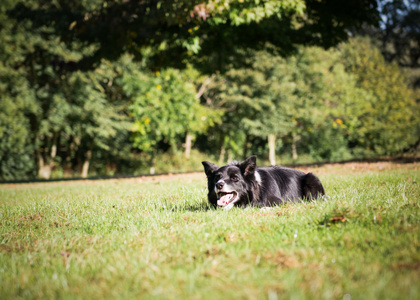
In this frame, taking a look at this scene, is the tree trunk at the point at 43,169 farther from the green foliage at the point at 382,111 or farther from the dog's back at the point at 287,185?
the green foliage at the point at 382,111

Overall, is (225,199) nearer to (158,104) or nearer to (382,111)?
(158,104)

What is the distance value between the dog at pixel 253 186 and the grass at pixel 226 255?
344 millimetres

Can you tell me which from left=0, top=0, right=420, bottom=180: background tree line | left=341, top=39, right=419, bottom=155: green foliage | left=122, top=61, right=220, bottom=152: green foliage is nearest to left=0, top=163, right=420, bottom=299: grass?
left=0, top=0, right=420, bottom=180: background tree line

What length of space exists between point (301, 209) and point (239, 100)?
21.8 m

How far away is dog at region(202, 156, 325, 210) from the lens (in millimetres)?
4668

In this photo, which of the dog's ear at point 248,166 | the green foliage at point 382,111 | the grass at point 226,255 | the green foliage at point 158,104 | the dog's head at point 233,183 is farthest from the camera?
the green foliage at point 382,111

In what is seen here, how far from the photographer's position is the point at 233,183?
4617 millimetres

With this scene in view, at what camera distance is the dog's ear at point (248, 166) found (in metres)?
4.71

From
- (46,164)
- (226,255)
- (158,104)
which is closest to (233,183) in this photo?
(226,255)

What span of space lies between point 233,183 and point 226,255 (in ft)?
6.24

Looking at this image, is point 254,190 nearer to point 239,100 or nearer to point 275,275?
point 275,275

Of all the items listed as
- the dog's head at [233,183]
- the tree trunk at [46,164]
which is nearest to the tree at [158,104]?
the tree trunk at [46,164]

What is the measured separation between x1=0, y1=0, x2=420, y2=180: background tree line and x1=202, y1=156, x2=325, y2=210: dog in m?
5.49

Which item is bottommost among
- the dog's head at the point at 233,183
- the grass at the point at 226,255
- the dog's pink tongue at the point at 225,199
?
the grass at the point at 226,255
